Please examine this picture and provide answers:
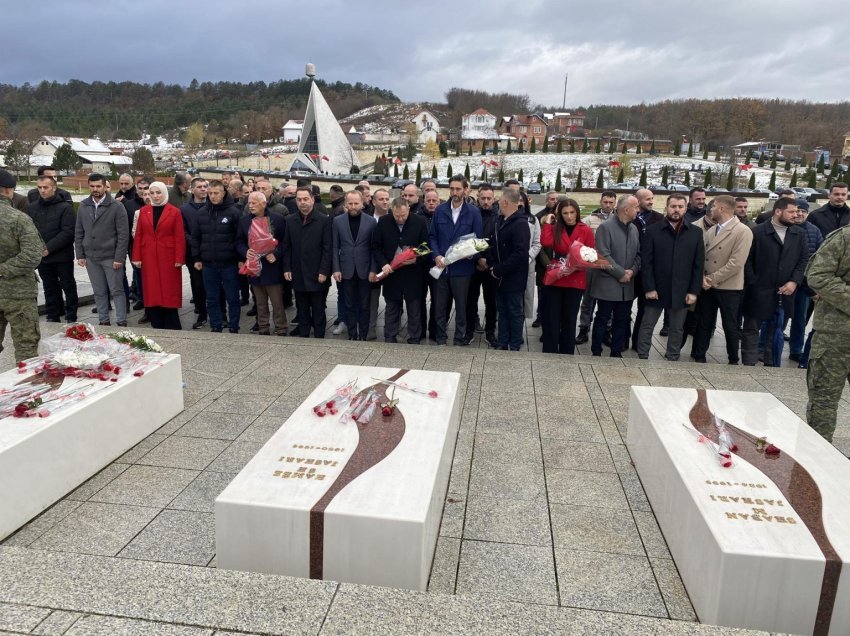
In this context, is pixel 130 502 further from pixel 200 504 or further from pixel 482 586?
pixel 482 586

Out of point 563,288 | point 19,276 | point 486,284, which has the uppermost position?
point 19,276

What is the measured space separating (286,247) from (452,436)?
403 centimetres

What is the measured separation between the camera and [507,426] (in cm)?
465

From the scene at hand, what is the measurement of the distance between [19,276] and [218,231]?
92.3 inches

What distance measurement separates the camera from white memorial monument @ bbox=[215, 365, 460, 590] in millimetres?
2586

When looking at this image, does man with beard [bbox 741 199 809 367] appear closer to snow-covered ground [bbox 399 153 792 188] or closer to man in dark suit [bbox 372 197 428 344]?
man in dark suit [bbox 372 197 428 344]

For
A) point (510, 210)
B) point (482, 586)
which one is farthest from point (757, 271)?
point (482, 586)

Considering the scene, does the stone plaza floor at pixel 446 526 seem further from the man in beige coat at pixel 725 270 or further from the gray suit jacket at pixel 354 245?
the gray suit jacket at pixel 354 245

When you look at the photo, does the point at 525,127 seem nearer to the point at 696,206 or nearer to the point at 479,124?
the point at 479,124

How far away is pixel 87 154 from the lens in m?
74.7

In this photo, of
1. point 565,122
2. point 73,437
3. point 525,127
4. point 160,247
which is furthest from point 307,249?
point 565,122

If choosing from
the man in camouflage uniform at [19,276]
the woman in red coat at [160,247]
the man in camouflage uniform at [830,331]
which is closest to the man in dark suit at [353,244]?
the woman in red coat at [160,247]

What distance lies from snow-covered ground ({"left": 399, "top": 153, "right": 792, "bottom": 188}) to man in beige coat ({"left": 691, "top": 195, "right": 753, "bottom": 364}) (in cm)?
3966

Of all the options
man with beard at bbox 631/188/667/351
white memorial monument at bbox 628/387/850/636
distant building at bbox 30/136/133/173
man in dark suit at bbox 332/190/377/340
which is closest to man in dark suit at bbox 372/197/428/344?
man in dark suit at bbox 332/190/377/340
